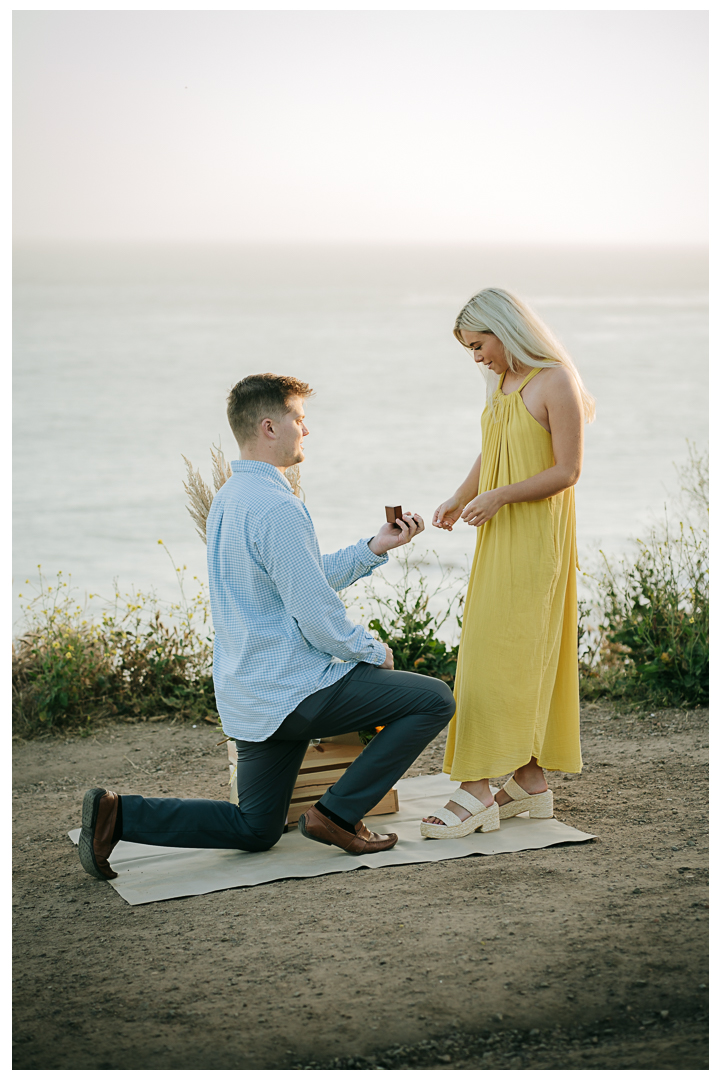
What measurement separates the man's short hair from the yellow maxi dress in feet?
2.69

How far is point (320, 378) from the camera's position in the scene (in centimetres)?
3544

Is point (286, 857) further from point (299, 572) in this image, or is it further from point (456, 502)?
point (456, 502)

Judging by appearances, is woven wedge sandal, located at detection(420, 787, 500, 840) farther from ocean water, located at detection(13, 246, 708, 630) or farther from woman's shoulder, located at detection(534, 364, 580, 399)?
ocean water, located at detection(13, 246, 708, 630)

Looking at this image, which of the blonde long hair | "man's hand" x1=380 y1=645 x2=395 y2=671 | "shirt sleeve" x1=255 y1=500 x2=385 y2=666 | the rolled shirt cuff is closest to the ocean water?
the blonde long hair

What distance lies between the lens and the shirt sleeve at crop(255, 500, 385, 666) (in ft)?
10.5

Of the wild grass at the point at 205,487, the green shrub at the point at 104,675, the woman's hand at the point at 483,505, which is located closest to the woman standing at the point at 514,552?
the woman's hand at the point at 483,505

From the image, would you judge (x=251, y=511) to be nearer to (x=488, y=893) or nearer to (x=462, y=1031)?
(x=488, y=893)

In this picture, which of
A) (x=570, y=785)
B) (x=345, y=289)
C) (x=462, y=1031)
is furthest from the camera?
(x=345, y=289)

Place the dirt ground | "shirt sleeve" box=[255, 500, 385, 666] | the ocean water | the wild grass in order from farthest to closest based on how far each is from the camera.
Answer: the ocean water
the wild grass
"shirt sleeve" box=[255, 500, 385, 666]
the dirt ground

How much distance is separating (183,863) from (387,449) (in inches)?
870

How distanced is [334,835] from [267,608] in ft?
2.73

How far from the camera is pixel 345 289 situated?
51.0 meters

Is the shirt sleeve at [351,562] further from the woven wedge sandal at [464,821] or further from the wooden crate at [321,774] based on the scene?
the woven wedge sandal at [464,821]

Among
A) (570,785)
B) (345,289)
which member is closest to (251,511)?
(570,785)
